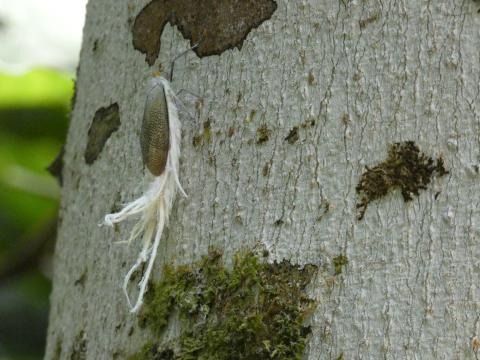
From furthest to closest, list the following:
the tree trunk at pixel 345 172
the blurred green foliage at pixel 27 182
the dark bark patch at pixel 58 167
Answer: the blurred green foliage at pixel 27 182
the dark bark patch at pixel 58 167
the tree trunk at pixel 345 172

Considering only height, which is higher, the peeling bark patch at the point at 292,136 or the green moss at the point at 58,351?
the peeling bark patch at the point at 292,136

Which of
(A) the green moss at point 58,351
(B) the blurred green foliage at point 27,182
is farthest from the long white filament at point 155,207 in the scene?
(B) the blurred green foliage at point 27,182

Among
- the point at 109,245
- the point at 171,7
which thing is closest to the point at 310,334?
the point at 109,245

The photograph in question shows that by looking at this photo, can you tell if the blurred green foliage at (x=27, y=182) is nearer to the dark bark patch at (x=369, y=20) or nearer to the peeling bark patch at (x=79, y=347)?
the peeling bark patch at (x=79, y=347)

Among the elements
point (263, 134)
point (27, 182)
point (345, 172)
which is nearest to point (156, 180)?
point (263, 134)

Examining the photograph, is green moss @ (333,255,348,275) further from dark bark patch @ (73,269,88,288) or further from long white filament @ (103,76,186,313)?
dark bark patch @ (73,269,88,288)

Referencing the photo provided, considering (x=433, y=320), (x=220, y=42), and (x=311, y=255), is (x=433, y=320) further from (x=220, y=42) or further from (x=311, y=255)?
(x=220, y=42)

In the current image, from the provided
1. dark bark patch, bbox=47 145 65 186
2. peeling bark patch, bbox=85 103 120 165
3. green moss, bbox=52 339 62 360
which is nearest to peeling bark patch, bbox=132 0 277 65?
peeling bark patch, bbox=85 103 120 165
